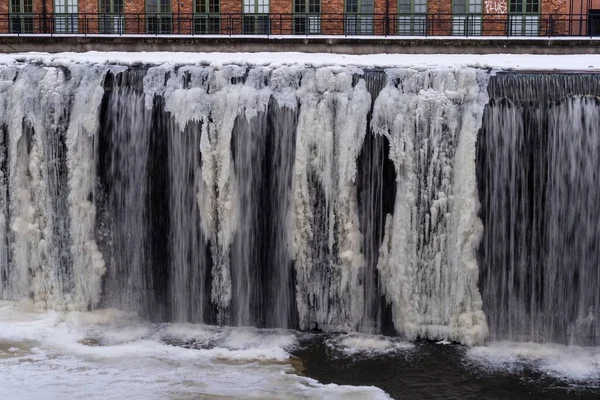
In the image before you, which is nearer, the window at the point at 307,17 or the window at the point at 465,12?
the window at the point at 465,12

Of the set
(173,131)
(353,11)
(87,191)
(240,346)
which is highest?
(353,11)

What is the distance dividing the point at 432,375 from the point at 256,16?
1611 cm

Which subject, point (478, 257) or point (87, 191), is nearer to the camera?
point (478, 257)

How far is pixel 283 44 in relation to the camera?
797 inches

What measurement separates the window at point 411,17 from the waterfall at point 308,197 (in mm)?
11306

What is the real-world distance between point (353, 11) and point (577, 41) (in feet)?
28.1

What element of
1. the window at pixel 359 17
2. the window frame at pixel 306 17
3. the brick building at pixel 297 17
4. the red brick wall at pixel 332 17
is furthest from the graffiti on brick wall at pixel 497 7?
the window frame at pixel 306 17

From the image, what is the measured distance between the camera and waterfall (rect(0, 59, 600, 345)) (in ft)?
44.8

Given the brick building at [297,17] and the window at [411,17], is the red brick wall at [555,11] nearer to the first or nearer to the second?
the brick building at [297,17]

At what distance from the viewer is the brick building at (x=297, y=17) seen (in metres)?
24.8

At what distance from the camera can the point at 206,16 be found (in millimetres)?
26219

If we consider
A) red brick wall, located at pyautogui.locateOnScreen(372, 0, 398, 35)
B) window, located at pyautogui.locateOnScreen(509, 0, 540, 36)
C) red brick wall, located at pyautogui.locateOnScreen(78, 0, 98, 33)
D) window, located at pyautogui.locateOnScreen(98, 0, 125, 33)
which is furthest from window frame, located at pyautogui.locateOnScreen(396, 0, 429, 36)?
red brick wall, located at pyautogui.locateOnScreen(78, 0, 98, 33)

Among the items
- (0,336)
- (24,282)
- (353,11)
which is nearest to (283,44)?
(353,11)

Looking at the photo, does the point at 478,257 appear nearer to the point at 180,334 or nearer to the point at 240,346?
the point at 240,346
